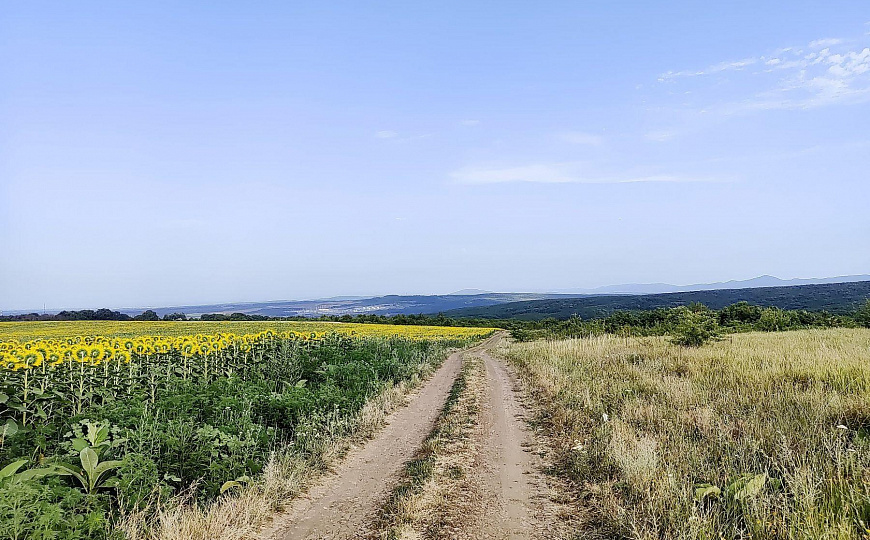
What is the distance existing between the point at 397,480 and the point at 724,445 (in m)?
4.79

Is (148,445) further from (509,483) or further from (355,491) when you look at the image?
(509,483)

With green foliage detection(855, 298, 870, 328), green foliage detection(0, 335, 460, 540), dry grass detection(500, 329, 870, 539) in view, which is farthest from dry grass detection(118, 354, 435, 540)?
green foliage detection(855, 298, 870, 328)

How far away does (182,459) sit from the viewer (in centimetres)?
619

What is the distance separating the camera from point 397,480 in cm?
694

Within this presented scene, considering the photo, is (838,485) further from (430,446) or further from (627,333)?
(627,333)

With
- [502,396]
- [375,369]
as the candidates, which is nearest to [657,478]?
[502,396]

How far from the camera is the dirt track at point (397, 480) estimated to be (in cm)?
541

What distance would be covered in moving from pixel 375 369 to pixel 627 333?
75.7 feet

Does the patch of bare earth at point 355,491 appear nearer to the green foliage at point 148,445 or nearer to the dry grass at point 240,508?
the dry grass at point 240,508

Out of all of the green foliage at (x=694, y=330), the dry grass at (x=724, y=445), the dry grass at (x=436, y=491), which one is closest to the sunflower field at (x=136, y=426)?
the dry grass at (x=436, y=491)

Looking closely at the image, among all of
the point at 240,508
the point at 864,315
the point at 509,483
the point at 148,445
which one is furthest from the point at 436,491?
the point at 864,315

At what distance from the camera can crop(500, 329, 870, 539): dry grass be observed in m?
4.78

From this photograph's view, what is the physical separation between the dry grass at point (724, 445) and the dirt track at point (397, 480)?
0.73 metres

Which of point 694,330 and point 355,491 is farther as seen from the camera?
point 694,330
